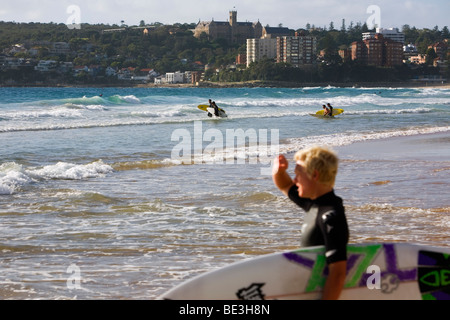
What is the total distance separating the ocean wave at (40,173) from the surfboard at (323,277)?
28.6 feet

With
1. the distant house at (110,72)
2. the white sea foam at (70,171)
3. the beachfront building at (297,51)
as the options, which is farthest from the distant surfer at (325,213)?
the beachfront building at (297,51)

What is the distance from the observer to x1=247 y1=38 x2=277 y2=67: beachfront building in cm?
18288

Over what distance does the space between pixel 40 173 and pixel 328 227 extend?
36.0 ft

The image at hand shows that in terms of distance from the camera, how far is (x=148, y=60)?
163625 mm

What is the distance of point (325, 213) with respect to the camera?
11.0 feet

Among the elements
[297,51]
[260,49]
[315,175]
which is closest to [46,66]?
[297,51]

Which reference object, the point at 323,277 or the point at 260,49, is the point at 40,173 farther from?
the point at 260,49

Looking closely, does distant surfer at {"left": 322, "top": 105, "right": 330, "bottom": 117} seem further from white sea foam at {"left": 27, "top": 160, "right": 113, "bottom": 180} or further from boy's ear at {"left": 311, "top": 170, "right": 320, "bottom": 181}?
boy's ear at {"left": 311, "top": 170, "right": 320, "bottom": 181}

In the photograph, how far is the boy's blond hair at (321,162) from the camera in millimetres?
3322

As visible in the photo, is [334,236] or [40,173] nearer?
[334,236]

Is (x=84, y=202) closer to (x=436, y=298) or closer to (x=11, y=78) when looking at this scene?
(x=436, y=298)

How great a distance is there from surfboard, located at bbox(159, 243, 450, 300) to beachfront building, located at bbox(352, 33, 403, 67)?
6524 inches

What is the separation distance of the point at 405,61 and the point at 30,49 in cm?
9641

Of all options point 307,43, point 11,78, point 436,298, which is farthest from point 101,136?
point 307,43
